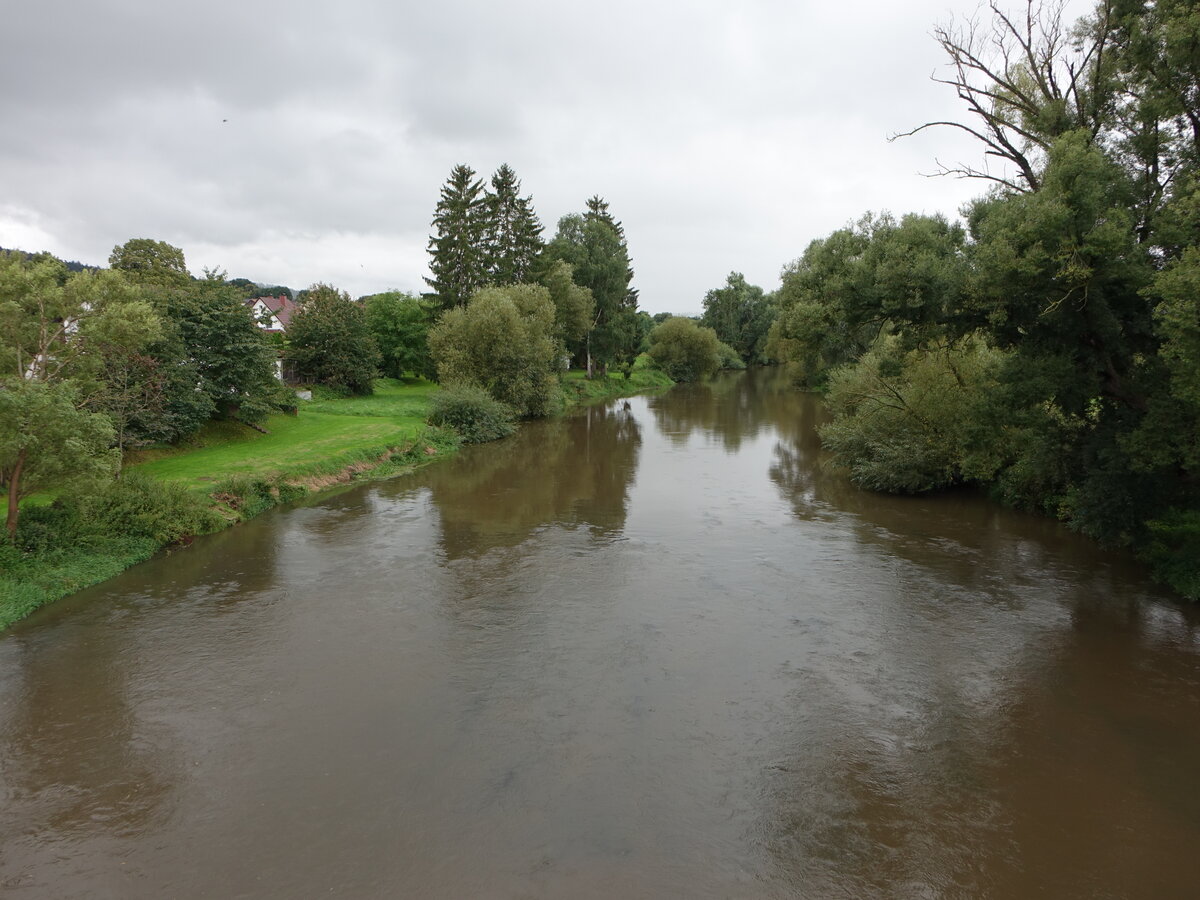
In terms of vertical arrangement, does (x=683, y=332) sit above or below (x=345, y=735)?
above

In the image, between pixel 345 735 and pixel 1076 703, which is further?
pixel 1076 703

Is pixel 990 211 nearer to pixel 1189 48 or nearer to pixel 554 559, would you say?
pixel 1189 48

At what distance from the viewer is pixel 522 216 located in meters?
54.3

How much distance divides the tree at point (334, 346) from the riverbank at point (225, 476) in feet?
5.39

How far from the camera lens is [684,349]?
244 ft

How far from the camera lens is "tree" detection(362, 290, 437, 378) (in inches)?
1939

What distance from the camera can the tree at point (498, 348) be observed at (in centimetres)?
3853

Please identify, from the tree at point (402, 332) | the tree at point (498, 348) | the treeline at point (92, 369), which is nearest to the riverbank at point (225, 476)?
the treeline at point (92, 369)

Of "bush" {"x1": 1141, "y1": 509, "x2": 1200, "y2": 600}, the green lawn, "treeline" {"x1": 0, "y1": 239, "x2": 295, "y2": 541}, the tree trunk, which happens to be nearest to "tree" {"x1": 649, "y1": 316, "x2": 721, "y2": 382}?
the green lawn

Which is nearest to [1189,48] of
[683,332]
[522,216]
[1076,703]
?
[1076,703]

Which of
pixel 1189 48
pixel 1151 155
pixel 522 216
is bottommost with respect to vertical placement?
pixel 1151 155

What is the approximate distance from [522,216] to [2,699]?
161 ft

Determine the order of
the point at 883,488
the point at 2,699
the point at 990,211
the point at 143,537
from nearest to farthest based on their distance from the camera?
the point at 2,699
the point at 990,211
the point at 143,537
the point at 883,488

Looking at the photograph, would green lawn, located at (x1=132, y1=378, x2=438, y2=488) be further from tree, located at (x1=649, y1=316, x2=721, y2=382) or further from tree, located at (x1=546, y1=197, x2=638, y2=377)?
tree, located at (x1=649, y1=316, x2=721, y2=382)
